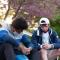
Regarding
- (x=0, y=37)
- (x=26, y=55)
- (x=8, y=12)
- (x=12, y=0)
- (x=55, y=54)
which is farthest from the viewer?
(x=8, y=12)

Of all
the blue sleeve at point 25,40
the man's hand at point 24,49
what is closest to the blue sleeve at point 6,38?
the man's hand at point 24,49

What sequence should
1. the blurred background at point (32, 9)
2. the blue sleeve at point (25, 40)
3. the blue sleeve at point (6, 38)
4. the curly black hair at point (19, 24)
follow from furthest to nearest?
the blurred background at point (32, 9) → the blue sleeve at point (25, 40) → the curly black hair at point (19, 24) → the blue sleeve at point (6, 38)

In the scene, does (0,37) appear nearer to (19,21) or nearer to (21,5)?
(19,21)

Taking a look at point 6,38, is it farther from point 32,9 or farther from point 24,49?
point 32,9

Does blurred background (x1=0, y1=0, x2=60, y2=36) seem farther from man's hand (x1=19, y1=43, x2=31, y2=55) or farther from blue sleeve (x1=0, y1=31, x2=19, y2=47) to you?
blue sleeve (x1=0, y1=31, x2=19, y2=47)

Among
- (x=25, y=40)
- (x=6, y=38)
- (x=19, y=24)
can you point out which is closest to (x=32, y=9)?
(x=25, y=40)

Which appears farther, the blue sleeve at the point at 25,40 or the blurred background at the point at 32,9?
the blurred background at the point at 32,9

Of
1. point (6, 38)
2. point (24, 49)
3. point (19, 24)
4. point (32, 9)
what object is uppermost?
point (19, 24)

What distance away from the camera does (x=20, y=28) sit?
5828mm

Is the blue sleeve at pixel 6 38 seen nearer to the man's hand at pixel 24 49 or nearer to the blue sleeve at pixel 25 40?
the man's hand at pixel 24 49

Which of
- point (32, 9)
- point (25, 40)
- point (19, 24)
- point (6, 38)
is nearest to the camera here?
point (6, 38)

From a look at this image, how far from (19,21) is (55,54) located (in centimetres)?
111

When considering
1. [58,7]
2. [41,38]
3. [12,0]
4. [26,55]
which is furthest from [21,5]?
[26,55]

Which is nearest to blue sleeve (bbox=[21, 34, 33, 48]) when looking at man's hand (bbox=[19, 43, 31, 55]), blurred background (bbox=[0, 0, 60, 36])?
man's hand (bbox=[19, 43, 31, 55])
